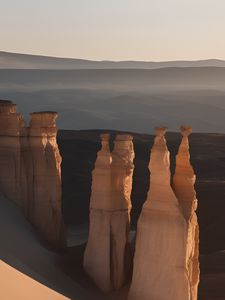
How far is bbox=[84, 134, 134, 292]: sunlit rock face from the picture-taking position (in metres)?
21.0

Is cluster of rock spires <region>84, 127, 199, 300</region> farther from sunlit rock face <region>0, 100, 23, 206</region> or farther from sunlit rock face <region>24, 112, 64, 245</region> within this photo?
sunlit rock face <region>0, 100, 23, 206</region>

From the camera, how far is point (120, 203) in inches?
839

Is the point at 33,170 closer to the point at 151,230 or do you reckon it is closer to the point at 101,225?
the point at 101,225

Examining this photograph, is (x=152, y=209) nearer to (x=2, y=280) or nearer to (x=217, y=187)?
(x=2, y=280)

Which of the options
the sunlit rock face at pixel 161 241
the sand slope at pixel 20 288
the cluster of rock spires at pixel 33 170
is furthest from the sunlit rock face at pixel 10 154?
the sand slope at pixel 20 288

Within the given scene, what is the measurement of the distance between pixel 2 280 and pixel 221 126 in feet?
490

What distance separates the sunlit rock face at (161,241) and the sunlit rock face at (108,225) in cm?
164

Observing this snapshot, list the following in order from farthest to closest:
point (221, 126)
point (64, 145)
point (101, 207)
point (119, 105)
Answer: point (119, 105), point (221, 126), point (64, 145), point (101, 207)

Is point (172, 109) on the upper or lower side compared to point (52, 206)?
lower

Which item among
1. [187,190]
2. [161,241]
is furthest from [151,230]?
[187,190]

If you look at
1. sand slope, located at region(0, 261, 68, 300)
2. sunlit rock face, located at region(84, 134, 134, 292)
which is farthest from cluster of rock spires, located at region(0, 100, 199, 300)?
sand slope, located at region(0, 261, 68, 300)

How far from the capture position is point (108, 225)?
21062mm

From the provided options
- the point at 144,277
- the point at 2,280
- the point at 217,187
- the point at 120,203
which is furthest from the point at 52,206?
the point at 217,187

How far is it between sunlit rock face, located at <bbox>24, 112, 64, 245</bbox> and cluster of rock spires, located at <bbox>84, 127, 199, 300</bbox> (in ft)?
9.77
